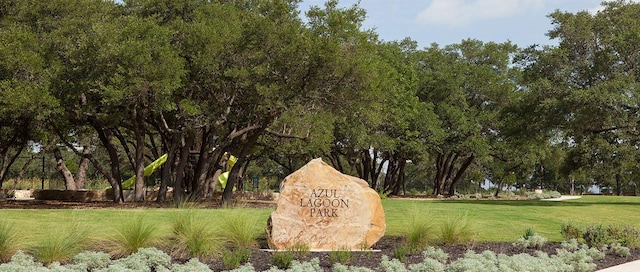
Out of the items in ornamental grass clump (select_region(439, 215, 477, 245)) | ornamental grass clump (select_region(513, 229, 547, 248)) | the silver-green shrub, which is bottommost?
the silver-green shrub

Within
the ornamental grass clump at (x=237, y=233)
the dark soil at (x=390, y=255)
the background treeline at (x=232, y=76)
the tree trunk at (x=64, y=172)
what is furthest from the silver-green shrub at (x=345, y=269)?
the tree trunk at (x=64, y=172)

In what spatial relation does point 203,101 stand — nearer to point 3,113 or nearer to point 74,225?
point 3,113

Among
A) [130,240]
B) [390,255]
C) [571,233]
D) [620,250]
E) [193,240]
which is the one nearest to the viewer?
[130,240]

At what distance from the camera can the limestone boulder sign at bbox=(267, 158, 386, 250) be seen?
12.7 metres

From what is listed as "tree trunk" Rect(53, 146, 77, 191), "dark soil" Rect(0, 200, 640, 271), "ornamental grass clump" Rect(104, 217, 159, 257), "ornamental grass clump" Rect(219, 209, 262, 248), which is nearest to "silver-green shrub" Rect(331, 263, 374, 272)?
"dark soil" Rect(0, 200, 640, 271)

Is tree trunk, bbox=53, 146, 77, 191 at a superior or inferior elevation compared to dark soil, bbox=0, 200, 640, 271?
superior

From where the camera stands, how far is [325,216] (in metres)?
12.8

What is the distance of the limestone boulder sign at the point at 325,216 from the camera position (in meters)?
12.7

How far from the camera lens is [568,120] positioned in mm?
31141

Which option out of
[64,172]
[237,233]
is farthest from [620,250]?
[64,172]

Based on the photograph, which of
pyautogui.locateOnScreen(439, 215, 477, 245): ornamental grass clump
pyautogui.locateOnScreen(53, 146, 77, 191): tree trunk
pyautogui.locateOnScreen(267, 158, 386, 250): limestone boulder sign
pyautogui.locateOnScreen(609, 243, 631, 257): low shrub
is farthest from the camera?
pyautogui.locateOnScreen(53, 146, 77, 191): tree trunk

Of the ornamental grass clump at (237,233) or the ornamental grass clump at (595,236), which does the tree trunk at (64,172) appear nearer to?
the ornamental grass clump at (237,233)

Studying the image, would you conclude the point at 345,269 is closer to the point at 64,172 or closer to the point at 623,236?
the point at 623,236

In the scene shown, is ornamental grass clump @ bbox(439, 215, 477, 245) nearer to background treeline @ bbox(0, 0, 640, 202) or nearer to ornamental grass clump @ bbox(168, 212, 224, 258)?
ornamental grass clump @ bbox(168, 212, 224, 258)
